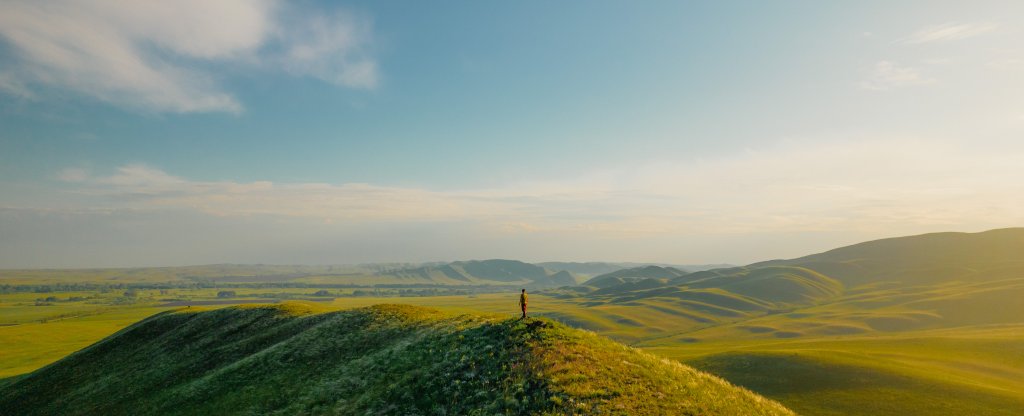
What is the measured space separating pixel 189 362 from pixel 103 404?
318 inches

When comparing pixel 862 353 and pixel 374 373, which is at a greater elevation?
pixel 374 373

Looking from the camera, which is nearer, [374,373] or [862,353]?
[374,373]

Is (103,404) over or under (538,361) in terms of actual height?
under

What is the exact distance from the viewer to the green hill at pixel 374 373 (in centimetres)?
2433

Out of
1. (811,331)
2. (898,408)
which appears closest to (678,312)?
(811,331)

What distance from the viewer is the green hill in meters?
24.3

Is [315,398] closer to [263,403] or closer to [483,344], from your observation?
[263,403]

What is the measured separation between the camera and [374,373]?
3412 cm

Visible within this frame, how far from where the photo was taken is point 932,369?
51.9 metres

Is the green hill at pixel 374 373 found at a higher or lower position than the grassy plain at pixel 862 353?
higher

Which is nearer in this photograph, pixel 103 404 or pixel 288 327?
pixel 103 404

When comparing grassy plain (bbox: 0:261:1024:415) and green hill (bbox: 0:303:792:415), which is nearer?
green hill (bbox: 0:303:792:415)

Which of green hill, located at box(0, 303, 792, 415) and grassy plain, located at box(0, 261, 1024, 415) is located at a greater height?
green hill, located at box(0, 303, 792, 415)

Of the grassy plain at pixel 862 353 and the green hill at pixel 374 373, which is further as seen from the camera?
the grassy plain at pixel 862 353
